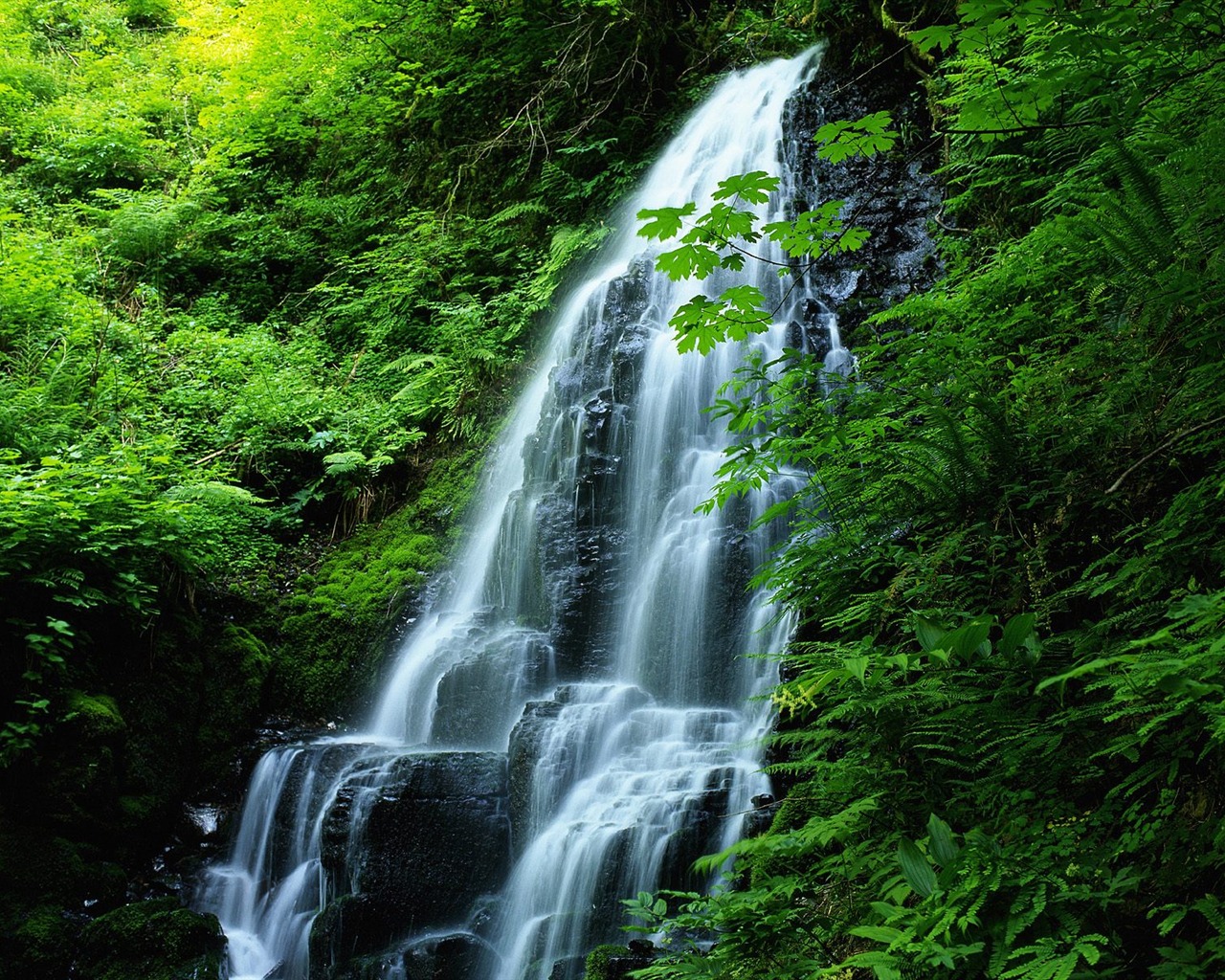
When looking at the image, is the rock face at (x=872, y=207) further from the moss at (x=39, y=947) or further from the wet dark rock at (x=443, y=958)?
the moss at (x=39, y=947)

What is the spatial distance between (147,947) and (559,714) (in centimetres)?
293

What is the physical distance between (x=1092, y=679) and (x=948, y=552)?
2.35ft

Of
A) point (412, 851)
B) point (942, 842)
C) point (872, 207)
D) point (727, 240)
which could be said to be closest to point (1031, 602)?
point (942, 842)

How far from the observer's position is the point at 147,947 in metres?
4.96

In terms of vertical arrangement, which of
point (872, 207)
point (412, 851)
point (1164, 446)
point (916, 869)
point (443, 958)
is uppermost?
point (872, 207)

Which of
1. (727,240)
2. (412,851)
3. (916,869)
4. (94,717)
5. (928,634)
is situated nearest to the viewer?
(916,869)

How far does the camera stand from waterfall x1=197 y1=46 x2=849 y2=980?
195 inches

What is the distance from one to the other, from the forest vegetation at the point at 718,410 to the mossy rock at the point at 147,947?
24mm

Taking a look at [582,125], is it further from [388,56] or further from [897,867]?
[897,867]

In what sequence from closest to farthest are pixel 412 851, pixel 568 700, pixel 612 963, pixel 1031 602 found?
1. pixel 1031 602
2. pixel 612 963
3. pixel 412 851
4. pixel 568 700

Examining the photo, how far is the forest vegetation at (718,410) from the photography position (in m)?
2.20

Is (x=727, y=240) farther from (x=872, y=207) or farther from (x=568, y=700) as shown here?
(x=872, y=207)

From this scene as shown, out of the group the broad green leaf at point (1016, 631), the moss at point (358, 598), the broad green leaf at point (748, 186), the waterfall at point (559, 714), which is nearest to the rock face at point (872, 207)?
the waterfall at point (559, 714)

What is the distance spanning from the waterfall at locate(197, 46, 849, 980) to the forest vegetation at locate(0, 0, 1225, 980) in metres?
0.57
